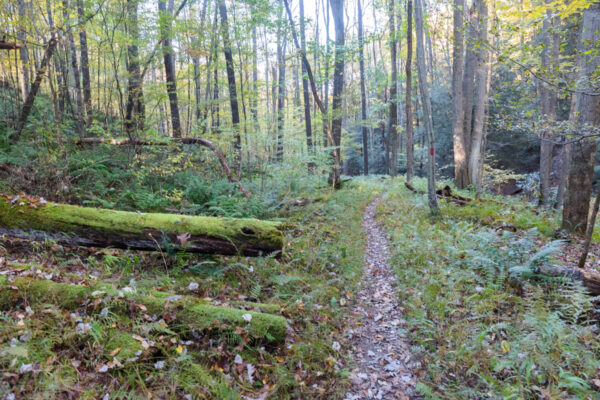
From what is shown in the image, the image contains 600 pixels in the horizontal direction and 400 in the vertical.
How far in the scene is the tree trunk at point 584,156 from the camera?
639 cm

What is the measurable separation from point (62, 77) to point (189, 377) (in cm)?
1227

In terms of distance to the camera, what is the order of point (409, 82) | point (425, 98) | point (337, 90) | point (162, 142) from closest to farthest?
point (425, 98), point (162, 142), point (409, 82), point (337, 90)

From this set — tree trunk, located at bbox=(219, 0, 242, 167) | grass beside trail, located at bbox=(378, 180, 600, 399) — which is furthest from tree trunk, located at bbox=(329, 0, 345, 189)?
grass beside trail, located at bbox=(378, 180, 600, 399)

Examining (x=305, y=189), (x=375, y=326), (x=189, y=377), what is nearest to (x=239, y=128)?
(x=305, y=189)

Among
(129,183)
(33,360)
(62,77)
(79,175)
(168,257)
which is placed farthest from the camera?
(62,77)

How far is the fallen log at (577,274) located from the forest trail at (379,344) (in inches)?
97.3

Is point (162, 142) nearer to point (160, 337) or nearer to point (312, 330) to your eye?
point (160, 337)

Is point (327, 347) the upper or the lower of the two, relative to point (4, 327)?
lower

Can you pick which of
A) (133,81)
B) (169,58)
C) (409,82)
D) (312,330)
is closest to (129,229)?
(312,330)

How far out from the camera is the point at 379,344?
4359 mm

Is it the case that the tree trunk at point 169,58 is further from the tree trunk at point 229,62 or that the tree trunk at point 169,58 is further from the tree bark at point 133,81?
the tree trunk at point 229,62

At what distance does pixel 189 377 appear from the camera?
10.1 feet

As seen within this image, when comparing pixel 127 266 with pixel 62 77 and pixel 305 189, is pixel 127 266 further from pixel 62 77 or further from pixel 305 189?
pixel 62 77

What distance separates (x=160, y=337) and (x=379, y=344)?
2.95 meters
